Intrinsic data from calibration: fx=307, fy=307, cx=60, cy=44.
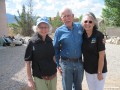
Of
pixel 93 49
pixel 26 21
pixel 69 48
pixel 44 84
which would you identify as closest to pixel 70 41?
pixel 69 48

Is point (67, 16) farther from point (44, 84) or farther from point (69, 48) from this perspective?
Answer: point (44, 84)

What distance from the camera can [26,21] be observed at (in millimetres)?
34656

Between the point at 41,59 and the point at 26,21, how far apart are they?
30704mm

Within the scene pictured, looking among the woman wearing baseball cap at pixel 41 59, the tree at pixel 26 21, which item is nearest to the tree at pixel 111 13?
the tree at pixel 26 21

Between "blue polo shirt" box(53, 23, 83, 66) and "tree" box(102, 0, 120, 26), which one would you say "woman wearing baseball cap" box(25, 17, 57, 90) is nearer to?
"blue polo shirt" box(53, 23, 83, 66)

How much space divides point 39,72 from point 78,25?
1073mm

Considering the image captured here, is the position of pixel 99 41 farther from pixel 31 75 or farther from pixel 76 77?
pixel 31 75

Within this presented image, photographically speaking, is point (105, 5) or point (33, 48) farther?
point (105, 5)

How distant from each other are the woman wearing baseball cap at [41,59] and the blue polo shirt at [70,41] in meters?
0.51

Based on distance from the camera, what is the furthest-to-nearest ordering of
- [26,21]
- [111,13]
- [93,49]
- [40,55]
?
[111,13] → [26,21] → [93,49] → [40,55]

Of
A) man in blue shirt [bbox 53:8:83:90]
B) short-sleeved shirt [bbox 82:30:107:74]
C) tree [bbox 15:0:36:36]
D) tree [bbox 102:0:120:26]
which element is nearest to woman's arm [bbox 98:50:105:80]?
short-sleeved shirt [bbox 82:30:107:74]

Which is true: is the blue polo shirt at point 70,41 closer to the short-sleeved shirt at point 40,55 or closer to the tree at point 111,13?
the short-sleeved shirt at point 40,55

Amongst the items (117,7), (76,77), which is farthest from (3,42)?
(117,7)

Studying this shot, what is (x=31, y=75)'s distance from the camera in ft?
14.1
